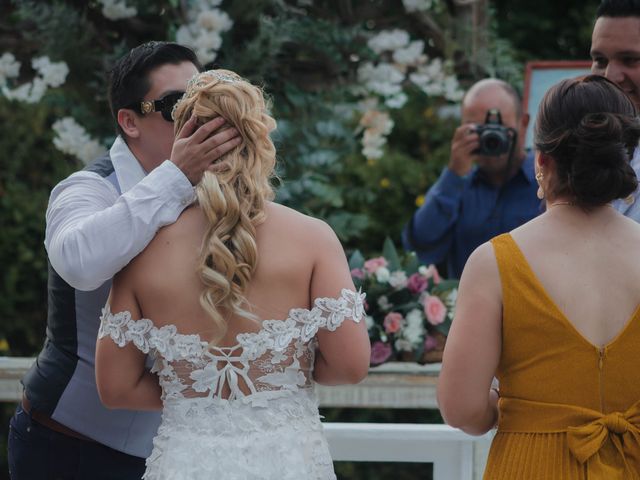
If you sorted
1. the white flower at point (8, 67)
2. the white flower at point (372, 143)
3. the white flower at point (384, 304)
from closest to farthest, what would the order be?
the white flower at point (384, 304) → the white flower at point (8, 67) → the white flower at point (372, 143)

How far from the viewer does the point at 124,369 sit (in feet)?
6.93

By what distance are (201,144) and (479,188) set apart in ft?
7.18

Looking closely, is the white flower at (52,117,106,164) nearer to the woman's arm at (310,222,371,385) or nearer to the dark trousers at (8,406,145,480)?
the dark trousers at (8,406,145,480)

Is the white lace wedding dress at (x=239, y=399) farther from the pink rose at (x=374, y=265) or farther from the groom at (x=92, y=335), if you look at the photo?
the pink rose at (x=374, y=265)

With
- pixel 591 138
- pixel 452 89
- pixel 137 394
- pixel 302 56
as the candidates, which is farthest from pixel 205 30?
pixel 591 138

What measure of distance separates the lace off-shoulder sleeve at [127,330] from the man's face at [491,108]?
2293mm

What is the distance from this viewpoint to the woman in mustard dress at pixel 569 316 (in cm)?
189

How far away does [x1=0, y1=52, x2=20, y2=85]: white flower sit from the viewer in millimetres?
4204

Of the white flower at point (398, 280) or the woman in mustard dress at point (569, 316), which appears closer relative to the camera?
the woman in mustard dress at point (569, 316)

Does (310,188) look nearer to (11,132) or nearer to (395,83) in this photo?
(395,83)

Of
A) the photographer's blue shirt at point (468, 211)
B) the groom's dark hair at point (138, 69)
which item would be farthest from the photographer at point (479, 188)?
Result: the groom's dark hair at point (138, 69)

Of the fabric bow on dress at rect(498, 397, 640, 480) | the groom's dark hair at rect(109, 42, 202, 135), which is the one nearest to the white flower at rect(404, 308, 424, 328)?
the groom's dark hair at rect(109, 42, 202, 135)

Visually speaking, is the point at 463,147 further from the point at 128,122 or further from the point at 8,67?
the point at 8,67

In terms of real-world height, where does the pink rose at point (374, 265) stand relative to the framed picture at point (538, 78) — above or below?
below
